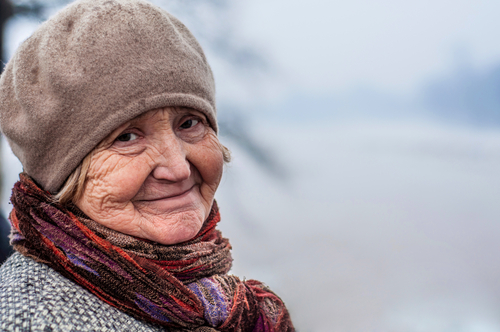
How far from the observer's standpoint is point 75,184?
1.35 meters

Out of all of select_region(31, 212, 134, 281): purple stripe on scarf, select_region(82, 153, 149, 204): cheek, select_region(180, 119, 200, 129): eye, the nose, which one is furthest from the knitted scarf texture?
select_region(180, 119, 200, 129): eye

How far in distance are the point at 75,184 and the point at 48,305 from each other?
450 millimetres

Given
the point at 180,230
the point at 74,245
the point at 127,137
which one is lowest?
the point at 74,245

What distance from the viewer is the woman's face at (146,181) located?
1326 millimetres

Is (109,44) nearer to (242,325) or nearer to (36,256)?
(36,256)

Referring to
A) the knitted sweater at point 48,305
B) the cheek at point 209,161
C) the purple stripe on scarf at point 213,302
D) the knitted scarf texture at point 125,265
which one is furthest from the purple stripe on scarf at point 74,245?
the cheek at point 209,161

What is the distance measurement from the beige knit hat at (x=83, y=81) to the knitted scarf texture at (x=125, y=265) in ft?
0.47

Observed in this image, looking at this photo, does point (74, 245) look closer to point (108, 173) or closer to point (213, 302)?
point (108, 173)

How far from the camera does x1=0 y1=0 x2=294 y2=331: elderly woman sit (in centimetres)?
125

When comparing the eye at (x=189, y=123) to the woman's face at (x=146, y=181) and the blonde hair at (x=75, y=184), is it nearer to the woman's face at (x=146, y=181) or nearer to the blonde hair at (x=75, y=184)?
the woman's face at (x=146, y=181)

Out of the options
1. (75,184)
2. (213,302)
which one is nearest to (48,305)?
(75,184)

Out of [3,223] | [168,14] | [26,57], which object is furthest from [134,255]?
[3,223]

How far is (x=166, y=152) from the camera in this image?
138 cm

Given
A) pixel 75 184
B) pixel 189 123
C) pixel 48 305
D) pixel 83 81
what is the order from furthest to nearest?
pixel 189 123 < pixel 75 184 < pixel 83 81 < pixel 48 305
